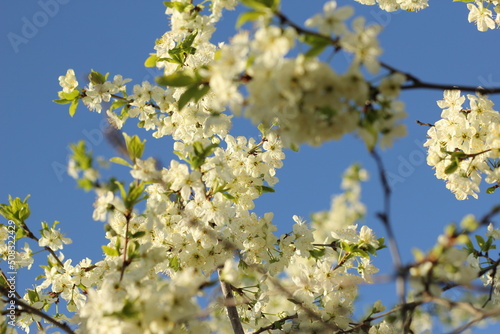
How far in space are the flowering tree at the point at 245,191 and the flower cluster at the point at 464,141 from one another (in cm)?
1

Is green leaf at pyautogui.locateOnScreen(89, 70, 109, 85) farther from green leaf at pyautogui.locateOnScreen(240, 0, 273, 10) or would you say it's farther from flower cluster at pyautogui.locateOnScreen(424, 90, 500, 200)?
flower cluster at pyautogui.locateOnScreen(424, 90, 500, 200)

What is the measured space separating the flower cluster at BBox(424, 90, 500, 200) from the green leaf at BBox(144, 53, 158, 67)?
1.97 metres

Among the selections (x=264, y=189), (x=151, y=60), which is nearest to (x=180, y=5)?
(x=151, y=60)

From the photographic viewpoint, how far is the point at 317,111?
1358mm

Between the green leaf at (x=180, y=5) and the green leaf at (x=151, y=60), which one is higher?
the green leaf at (x=151, y=60)

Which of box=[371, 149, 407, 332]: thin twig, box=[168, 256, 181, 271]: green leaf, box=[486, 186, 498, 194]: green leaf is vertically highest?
box=[168, 256, 181, 271]: green leaf

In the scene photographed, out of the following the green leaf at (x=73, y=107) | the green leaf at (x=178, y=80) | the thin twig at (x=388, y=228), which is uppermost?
the green leaf at (x=73, y=107)

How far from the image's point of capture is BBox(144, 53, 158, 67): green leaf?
3188mm

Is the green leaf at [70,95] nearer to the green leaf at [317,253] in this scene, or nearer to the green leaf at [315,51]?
the green leaf at [317,253]

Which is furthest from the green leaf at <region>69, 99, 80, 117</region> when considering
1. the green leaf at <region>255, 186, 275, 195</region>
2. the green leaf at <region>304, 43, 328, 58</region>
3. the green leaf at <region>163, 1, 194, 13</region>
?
the green leaf at <region>304, 43, 328, 58</region>

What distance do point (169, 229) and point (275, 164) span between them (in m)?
0.88

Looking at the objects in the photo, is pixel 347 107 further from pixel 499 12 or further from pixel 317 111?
pixel 499 12

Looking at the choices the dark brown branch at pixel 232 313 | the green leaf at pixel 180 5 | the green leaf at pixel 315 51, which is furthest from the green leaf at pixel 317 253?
the green leaf at pixel 315 51

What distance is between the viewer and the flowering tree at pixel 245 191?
137cm
